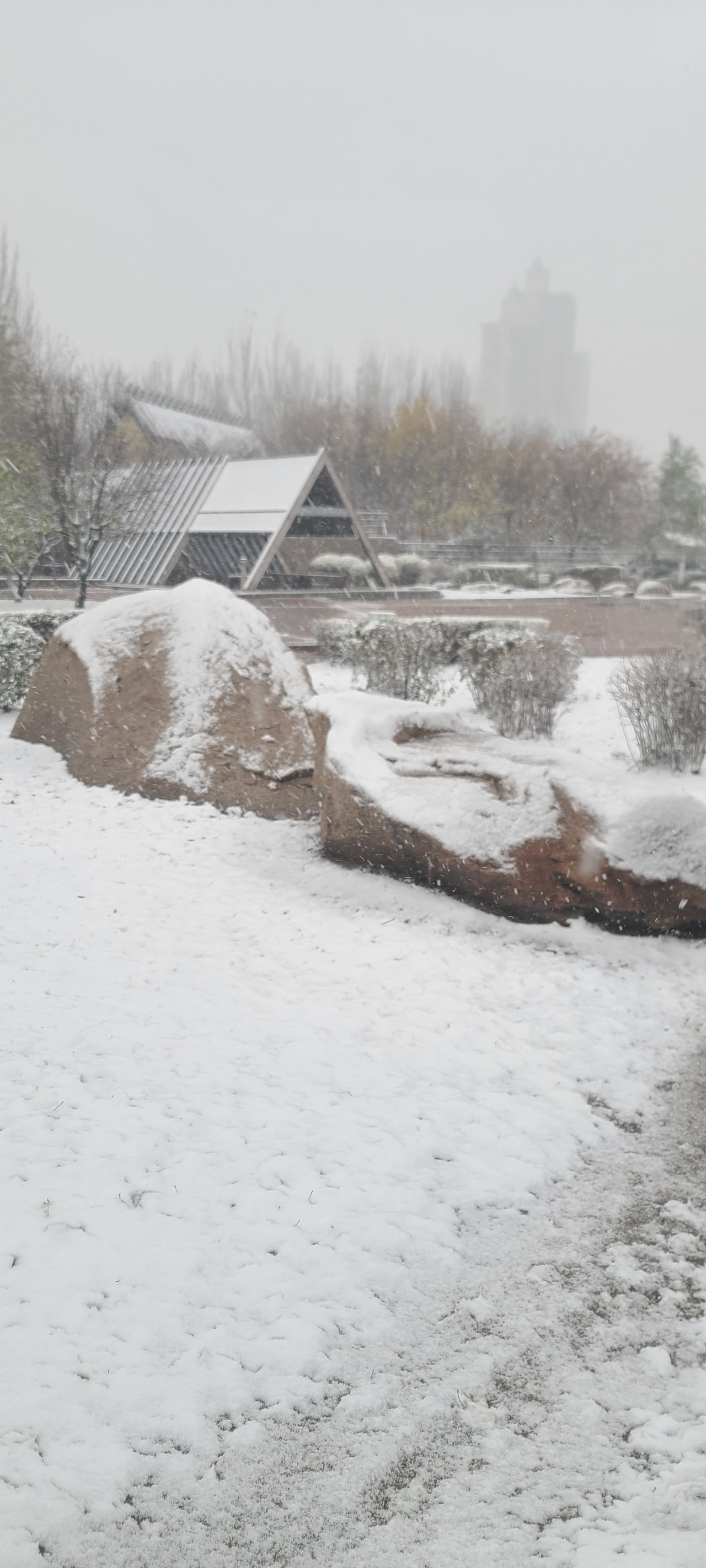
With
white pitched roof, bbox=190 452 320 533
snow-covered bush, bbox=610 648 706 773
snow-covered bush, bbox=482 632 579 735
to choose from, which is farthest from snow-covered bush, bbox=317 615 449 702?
white pitched roof, bbox=190 452 320 533

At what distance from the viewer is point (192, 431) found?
2973 cm

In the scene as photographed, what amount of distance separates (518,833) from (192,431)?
87.9 feet

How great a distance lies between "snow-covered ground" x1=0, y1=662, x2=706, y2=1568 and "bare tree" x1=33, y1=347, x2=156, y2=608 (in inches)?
384

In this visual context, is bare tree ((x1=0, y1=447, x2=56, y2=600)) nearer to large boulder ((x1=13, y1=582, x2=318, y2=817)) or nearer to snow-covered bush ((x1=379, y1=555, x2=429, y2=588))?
large boulder ((x1=13, y1=582, x2=318, y2=817))

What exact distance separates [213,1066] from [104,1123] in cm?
54

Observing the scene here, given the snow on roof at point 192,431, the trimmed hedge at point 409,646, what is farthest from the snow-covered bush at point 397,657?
the snow on roof at point 192,431

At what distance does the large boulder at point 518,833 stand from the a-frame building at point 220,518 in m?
13.5

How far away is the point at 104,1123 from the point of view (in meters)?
3.43

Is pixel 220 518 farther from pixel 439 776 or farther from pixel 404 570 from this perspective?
pixel 439 776

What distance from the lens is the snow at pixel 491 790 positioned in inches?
206

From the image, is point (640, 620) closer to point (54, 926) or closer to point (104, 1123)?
point (54, 926)

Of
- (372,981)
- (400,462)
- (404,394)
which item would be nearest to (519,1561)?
(372,981)

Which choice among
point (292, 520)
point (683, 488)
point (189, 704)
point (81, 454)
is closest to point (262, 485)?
point (292, 520)

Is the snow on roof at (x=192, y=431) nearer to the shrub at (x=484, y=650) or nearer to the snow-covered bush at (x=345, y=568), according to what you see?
the snow-covered bush at (x=345, y=568)
